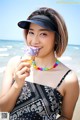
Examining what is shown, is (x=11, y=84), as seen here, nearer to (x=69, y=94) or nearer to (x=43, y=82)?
(x=43, y=82)

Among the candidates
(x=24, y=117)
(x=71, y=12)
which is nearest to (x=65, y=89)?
(x=24, y=117)

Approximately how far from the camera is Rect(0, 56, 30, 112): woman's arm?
1.46 meters

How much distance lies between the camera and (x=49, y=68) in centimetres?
170

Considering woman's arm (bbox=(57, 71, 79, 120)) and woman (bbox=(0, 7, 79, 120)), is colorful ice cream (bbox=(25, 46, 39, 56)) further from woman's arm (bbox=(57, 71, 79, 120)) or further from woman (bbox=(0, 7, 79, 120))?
woman's arm (bbox=(57, 71, 79, 120))

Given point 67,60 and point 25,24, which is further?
point 67,60

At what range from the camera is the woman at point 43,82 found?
158cm

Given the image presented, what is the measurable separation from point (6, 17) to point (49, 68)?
7.81 feet

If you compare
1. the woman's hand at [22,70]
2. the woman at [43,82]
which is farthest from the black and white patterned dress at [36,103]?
the woman's hand at [22,70]

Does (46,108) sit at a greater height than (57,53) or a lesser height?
lesser

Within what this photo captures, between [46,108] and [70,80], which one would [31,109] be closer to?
[46,108]

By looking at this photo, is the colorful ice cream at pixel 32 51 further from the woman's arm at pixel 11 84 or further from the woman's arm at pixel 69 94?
the woman's arm at pixel 69 94

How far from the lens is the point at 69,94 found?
166 cm

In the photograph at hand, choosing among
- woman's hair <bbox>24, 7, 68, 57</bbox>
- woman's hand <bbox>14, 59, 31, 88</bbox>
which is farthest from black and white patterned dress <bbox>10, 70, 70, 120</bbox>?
woman's hair <bbox>24, 7, 68, 57</bbox>

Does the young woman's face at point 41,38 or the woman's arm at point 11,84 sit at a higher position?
the young woman's face at point 41,38
